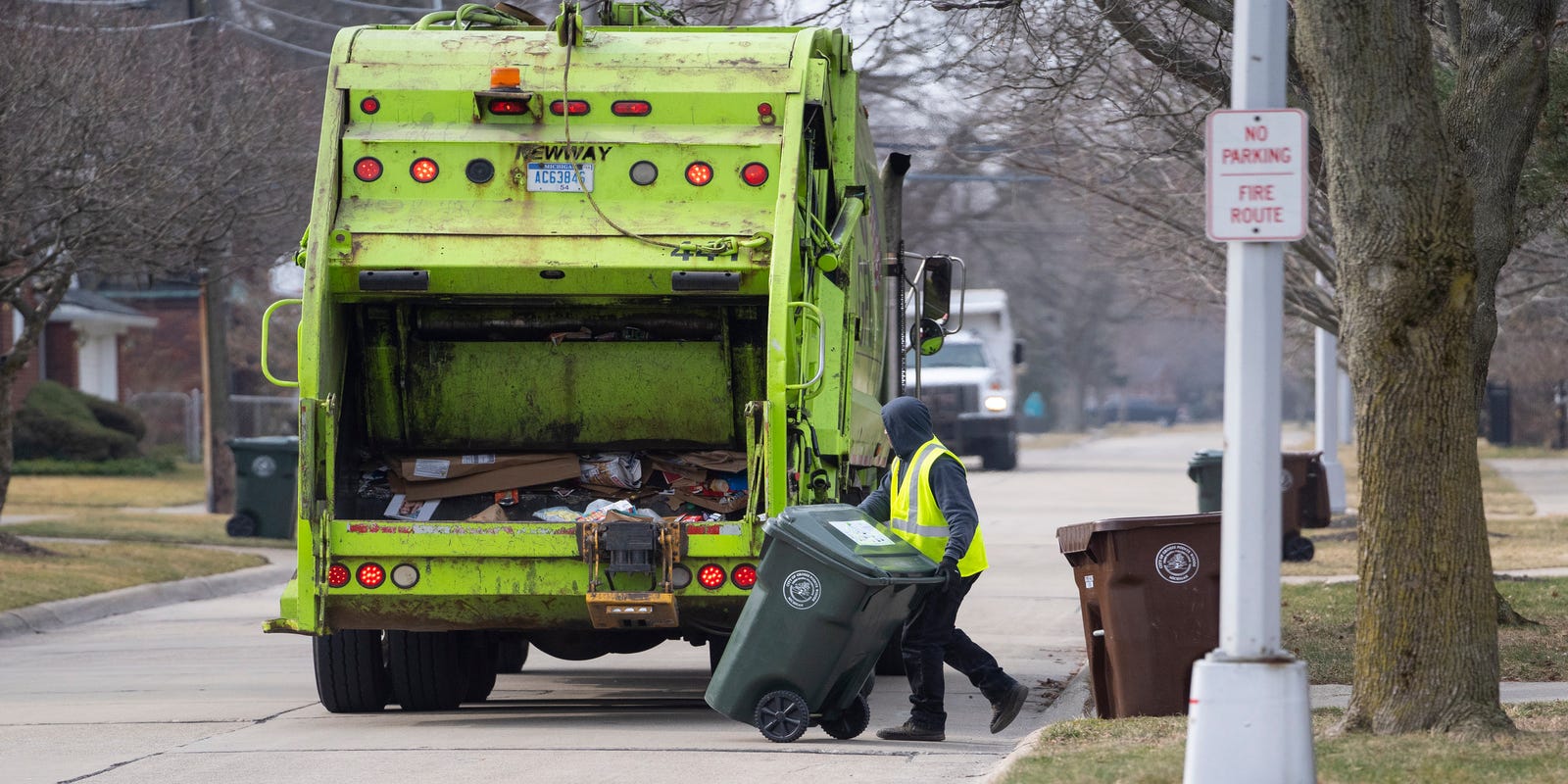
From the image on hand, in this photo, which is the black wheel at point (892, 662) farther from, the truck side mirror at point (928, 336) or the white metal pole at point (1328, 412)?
the white metal pole at point (1328, 412)

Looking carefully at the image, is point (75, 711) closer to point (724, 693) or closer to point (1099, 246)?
point (724, 693)

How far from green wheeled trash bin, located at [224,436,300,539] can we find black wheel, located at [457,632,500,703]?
10.7m

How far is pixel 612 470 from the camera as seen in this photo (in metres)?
8.91

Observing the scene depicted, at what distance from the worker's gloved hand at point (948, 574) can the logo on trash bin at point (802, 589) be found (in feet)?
1.79

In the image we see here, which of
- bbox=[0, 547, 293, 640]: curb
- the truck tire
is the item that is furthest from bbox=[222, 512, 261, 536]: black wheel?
the truck tire

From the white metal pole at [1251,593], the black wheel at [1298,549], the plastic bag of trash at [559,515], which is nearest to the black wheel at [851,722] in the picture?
the plastic bag of trash at [559,515]

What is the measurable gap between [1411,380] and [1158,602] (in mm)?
1610

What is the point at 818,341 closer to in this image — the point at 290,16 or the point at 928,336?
the point at 928,336

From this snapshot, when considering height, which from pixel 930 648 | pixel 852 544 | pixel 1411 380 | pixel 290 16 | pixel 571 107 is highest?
pixel 290 16

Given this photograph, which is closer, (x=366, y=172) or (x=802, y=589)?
(x=802, y=589)

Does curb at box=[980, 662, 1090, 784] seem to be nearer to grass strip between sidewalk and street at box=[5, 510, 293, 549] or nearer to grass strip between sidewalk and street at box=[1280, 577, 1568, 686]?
grass strip between sidewalk and street at box=[1280, 577, 1568, 686]

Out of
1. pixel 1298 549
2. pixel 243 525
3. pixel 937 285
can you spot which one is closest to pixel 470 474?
pixel 937 285

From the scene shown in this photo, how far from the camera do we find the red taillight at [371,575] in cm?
793

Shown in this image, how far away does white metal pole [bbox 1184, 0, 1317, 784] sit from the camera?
5.59 m
